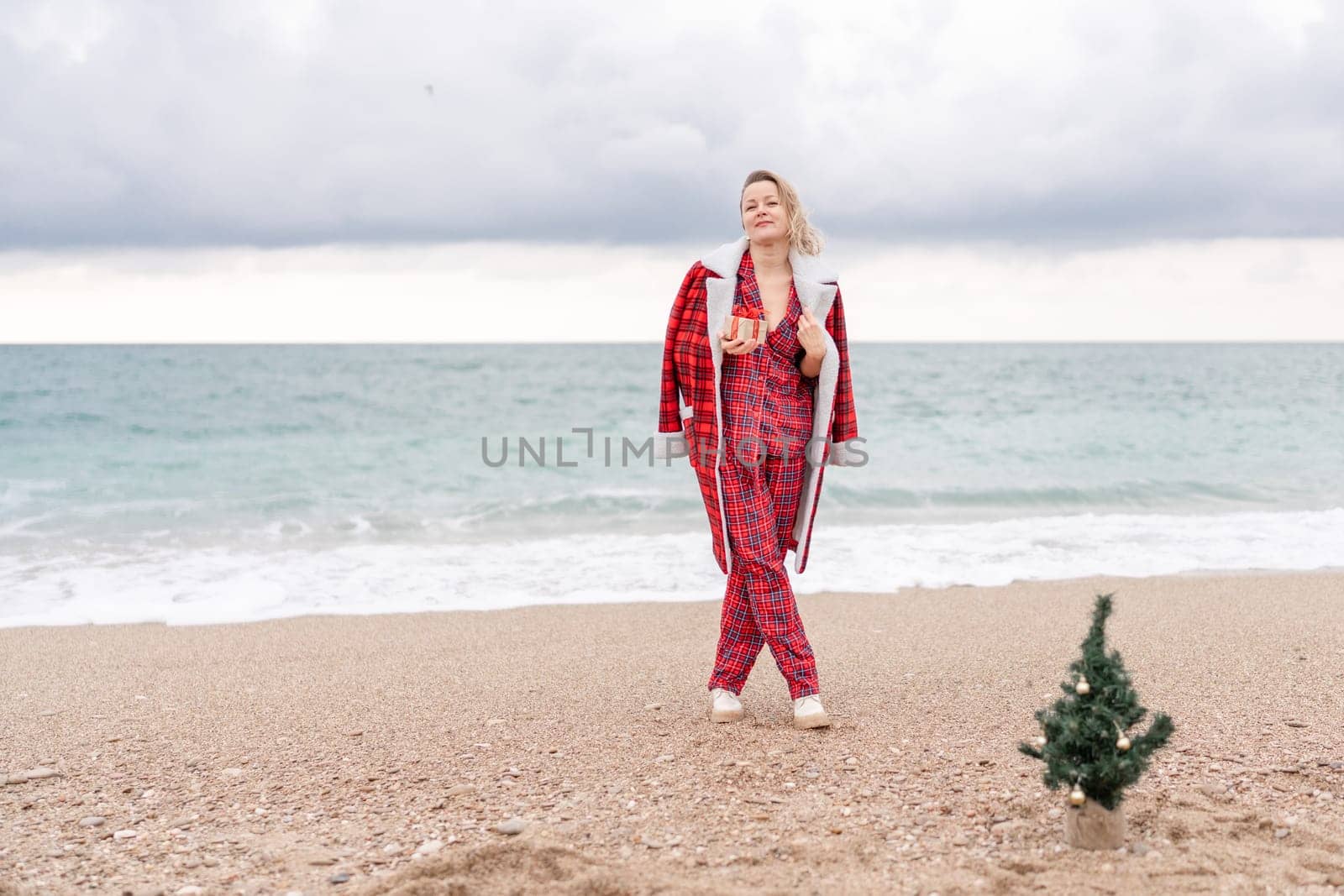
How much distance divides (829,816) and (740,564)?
113 cm

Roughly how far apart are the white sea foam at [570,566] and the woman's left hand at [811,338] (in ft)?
12.3

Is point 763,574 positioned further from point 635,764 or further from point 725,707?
point 635,764

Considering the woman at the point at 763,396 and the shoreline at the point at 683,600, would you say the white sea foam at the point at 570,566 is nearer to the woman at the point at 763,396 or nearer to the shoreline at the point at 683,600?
the shoreline at the point at 683,600

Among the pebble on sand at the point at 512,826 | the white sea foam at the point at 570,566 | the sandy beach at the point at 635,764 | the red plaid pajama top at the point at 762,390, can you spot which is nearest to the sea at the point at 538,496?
the white sea foam at the point at 570,566

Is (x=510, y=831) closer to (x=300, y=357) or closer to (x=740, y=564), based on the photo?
(x=740, y=564)

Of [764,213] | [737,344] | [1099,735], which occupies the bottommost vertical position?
[1099,735]

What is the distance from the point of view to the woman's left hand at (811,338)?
12.8ft

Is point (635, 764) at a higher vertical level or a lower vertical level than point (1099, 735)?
lower

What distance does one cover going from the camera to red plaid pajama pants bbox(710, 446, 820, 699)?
391cm

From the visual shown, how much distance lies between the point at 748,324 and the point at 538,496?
385 inches

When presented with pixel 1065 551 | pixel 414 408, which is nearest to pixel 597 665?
pixel 1065 551

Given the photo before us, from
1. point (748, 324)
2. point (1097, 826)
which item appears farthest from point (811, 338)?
point (1097, 826)

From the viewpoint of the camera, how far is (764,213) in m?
3.93

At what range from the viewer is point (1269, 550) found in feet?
30.0
